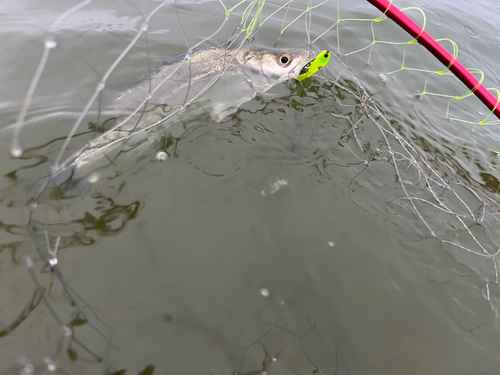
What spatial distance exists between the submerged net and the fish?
54mm

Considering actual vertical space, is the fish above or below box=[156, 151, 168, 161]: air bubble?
above

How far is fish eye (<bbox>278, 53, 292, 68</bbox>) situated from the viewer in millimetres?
3578

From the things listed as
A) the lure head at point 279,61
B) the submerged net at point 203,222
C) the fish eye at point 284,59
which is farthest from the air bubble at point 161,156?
the fish eye at point 284,59

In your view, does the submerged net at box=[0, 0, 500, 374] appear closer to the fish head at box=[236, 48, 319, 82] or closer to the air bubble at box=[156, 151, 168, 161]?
the air bubble at box=[156, 151, 168, 161]

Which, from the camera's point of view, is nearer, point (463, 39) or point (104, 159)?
point (104, 159)

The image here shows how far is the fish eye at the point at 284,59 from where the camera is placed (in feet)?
11.7

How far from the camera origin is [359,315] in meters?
2.37

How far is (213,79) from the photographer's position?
330 centimetres

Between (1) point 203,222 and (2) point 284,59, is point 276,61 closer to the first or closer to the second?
(2) point 284,59


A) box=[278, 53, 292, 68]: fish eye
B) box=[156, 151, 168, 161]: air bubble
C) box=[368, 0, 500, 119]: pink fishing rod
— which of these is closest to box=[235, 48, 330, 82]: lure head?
box=[278, 53, 292, 68]: fish eye

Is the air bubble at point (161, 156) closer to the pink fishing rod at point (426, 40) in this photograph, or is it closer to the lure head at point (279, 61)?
the lure head at point (279, 61)

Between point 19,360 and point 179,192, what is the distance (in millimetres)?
1729

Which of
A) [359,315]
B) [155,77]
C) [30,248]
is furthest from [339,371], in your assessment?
[155,77]

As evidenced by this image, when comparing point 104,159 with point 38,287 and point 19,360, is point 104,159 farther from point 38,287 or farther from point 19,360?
point 19,360
